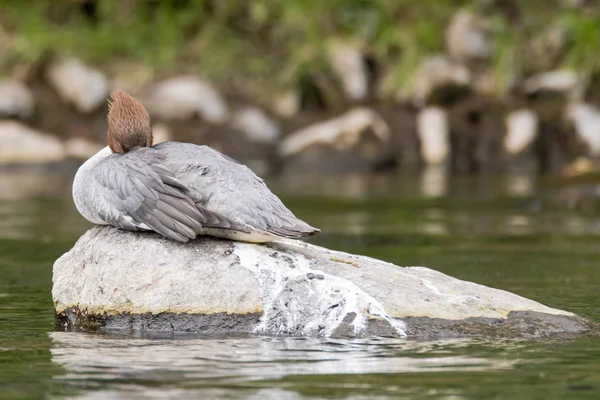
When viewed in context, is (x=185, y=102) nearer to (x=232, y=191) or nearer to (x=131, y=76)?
(x=131, y=76)

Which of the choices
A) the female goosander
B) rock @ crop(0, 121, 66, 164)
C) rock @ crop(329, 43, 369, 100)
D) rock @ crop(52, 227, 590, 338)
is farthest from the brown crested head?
rock @ crop(329, 43, 369, 100)

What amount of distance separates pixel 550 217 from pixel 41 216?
6.34m

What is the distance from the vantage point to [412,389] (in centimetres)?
585

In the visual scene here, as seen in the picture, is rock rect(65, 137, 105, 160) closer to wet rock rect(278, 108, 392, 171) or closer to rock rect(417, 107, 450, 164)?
wet rock rect(278, 108, 392, 171)

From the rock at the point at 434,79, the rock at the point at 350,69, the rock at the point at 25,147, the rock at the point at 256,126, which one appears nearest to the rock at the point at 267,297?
the rock at the point at 25,147

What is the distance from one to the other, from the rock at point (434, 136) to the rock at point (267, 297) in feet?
57.2

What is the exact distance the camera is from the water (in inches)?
232

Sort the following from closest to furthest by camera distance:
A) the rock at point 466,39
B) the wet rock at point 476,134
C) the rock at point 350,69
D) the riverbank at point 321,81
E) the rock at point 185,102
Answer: the riverbank at point 321,81 → the wet rock at point 476,134 → the rock at point 185,102 → the rock at point 350,69 → the rock at point 466,39

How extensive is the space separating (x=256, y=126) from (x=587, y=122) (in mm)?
6443

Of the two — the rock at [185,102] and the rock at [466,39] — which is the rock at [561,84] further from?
the rock at [185,102]

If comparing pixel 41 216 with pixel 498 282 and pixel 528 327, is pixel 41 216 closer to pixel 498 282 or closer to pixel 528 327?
pixel 498 282

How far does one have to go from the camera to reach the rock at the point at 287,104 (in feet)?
87.7

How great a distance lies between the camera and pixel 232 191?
7551mm

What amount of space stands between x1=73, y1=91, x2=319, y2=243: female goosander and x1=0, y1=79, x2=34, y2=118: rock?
679 inches
